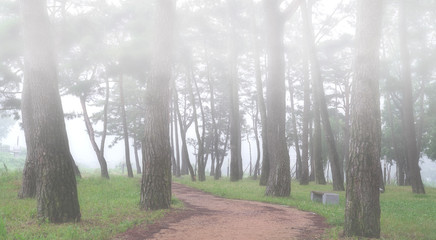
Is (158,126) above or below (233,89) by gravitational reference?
below

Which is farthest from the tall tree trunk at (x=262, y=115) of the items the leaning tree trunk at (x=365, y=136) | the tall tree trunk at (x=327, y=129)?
the leaning tree trunk at (x=365, y=136)

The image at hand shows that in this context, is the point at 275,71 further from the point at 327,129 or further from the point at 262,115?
the point at 262,115

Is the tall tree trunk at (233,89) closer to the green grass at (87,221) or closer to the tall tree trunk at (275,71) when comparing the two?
the tall tree trunk at (275,71)

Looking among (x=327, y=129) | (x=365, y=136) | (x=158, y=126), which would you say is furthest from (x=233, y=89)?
(x=365, y=136)

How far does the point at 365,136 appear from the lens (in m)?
6.45

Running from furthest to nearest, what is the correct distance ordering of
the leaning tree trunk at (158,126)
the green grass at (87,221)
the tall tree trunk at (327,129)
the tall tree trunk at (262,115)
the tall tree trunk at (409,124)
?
the tall tree trunk at (262,115), the tall tree trunk at (327,129), the tall tree trunk at (409,124), the leaning tree trunk at (158,126), the green grass at (87,221)

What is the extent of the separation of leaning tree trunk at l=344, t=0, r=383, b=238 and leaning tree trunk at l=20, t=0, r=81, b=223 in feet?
18.1

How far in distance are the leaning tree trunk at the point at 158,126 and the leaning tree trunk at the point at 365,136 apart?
4.66m

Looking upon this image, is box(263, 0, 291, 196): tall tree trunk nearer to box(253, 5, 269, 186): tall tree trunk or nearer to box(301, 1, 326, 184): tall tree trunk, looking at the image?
box(301, 1, 326, 184): tall tree trunk

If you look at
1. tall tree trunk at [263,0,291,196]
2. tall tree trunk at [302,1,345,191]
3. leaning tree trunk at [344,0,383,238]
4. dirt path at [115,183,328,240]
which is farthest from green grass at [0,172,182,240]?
tall tree trunk at [302,1,345,191]

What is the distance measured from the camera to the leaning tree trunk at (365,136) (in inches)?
252

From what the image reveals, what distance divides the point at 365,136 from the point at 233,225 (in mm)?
3254

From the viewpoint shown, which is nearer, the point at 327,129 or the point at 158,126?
the point at 158,126

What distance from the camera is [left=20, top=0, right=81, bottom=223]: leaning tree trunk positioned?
285 inches
